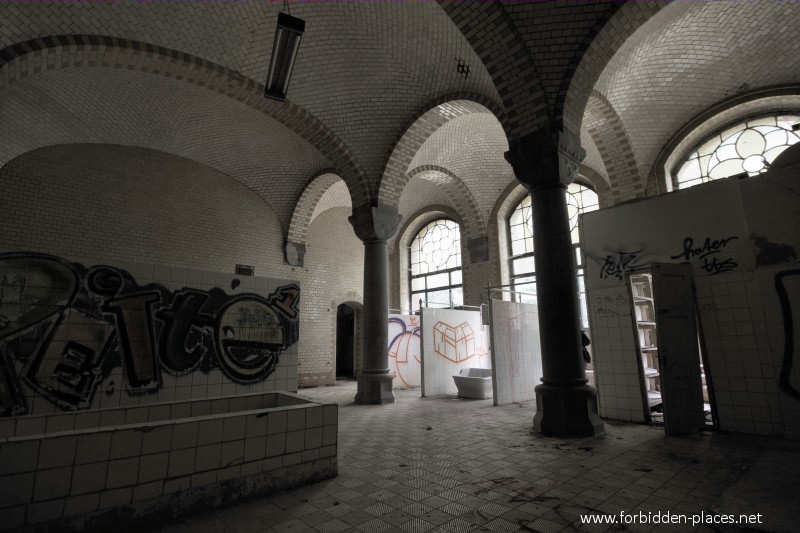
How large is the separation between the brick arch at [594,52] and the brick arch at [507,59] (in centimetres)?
29

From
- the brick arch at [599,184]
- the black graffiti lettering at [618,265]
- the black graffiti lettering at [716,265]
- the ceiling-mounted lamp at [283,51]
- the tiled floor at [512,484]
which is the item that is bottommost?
the tiled floor at [512,484]

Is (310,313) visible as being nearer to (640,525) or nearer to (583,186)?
(583,186)

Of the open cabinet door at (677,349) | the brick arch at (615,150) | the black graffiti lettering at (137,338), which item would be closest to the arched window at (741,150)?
the brick arch at (615,150)

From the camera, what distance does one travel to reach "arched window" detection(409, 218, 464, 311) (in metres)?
14.5

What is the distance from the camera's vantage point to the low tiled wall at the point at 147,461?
242 centimetres

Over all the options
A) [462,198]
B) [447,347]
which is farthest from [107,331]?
[462,198]

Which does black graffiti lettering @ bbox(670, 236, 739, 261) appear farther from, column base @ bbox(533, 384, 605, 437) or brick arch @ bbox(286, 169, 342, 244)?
brick arch @ bbox(286, 169, 342, 244)

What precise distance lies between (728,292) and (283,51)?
6283mm

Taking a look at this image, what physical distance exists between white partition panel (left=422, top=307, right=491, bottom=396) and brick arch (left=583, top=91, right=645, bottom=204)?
4748mm

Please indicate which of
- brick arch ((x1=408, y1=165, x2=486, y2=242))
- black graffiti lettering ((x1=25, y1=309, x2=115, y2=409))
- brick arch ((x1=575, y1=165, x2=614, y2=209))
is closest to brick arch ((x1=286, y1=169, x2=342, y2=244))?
brick arch ((x1=408, y1=165, x2=486, y2=242))

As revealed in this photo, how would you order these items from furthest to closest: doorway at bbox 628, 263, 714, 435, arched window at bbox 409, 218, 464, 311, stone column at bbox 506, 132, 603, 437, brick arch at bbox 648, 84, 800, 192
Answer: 1. arched window at bbox 409, 218, 464, 311
2. brick arch at bbox 648, 84, 800, 192
3. stone column at bbox 506, 132, 603, 437
4. doorway at bbox 628, 263, 714, 435

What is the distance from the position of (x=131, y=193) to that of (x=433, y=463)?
9751 mm

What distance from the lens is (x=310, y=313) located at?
13.0m

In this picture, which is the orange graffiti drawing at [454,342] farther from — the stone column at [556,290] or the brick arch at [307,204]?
the brick arch at [307,204]
